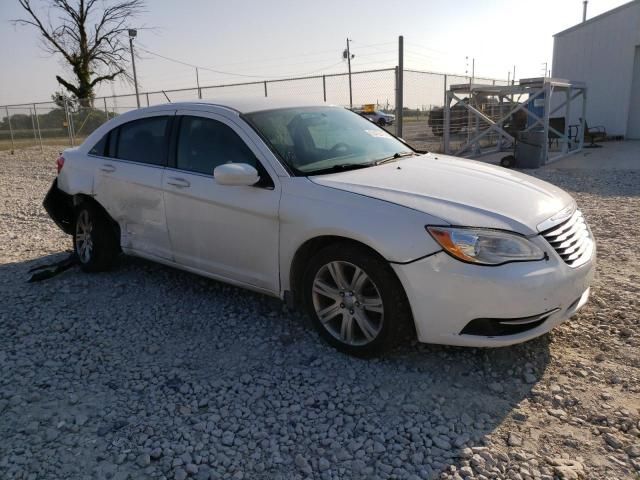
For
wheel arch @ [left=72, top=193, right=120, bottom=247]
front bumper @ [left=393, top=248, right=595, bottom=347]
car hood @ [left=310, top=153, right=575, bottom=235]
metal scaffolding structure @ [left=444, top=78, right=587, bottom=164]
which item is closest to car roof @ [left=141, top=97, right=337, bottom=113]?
car hood @ [left=310, top=153, right=575, bottom=235]

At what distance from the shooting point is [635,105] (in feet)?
60.3

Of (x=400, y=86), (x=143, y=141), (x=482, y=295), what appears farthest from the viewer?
(x=400, y=86)

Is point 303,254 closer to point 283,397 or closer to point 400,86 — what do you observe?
point 283,397

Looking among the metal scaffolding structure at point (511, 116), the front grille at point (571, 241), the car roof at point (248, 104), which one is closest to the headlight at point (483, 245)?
the front grille at point (571, 241)

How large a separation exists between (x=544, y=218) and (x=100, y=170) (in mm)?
3811

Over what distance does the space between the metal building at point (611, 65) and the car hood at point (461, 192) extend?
1770 centimetres

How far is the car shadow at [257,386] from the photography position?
100.0 inches

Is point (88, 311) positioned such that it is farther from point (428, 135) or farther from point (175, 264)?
point (428, 135)

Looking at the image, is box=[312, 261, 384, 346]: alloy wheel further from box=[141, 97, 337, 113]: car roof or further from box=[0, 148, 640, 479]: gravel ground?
box=[141, 97, 337, 113]: car roof

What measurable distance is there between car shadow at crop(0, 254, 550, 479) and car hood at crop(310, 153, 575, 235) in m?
0.92

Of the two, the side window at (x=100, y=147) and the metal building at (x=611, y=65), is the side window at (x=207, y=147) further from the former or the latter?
the metal building at (x=611, y=65)

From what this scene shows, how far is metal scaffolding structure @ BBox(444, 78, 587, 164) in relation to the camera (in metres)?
12.7

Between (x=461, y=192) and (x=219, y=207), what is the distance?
1.70 metres

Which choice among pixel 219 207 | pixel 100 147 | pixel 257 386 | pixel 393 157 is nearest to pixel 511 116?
pixel 393 157
